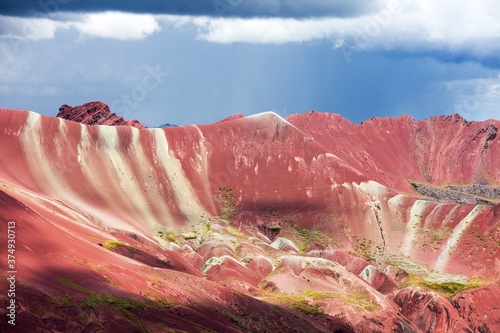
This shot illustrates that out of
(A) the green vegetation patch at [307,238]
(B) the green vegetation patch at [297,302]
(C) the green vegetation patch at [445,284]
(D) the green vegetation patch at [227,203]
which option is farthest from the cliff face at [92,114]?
(B) the green vegetation patch at [297,302]

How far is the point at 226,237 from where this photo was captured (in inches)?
4053

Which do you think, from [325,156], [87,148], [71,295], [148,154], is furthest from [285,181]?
[71,295]

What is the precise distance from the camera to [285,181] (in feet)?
412

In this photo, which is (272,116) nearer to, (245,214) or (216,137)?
(216,137)

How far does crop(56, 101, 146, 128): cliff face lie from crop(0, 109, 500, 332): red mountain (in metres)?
65.0

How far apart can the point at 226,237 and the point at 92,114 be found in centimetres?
9909

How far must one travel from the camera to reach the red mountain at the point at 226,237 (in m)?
47.1

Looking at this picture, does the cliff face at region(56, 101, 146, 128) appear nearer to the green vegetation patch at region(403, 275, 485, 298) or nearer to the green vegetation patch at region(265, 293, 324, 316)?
the green vegetation patch at region(403, 275, 485, 298)

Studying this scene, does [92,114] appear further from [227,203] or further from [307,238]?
[307,238]

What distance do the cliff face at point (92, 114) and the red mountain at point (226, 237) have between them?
6499 cm

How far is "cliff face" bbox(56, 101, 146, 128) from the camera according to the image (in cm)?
19000

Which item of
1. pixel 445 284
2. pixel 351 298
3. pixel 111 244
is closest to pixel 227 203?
pixel 445 284

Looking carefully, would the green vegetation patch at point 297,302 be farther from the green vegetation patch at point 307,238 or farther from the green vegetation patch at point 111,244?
the green vegetation patch at point 307,238

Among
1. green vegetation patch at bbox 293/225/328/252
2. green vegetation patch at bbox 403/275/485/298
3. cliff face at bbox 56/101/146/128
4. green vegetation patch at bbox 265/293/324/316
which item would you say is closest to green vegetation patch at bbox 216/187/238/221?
green vegetation patch at bbox 293/225/328/252
